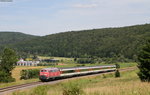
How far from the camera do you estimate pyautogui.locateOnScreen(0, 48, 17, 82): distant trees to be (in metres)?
59.5

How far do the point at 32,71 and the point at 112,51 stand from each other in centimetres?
13603

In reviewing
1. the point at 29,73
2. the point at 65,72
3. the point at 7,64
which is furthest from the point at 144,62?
the point at 7,64

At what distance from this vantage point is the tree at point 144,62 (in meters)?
29.2

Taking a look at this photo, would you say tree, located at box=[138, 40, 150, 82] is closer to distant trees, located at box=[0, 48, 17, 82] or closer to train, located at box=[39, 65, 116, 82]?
train, located at box=[39, 65, 116, 82]

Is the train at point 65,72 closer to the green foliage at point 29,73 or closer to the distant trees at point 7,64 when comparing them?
the green foliage at point 29,73

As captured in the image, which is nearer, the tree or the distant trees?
the tree

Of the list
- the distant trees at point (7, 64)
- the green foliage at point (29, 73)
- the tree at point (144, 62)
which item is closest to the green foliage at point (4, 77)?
the distant trees at point (7, 64)

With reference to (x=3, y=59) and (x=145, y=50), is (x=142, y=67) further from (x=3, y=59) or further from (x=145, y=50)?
(x=3, y=59)

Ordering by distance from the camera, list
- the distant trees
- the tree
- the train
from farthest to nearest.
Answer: the distant trees
the train
the tree

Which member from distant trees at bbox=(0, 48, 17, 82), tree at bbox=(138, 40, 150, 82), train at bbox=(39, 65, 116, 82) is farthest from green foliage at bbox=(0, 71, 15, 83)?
tree at bbox=(138, 40, 150, 82)

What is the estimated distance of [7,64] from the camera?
6288 centimetres

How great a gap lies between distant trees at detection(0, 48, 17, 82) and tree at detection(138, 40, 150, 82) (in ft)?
127

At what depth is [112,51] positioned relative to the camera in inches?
7594

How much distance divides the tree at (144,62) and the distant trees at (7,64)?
38.7 meters
